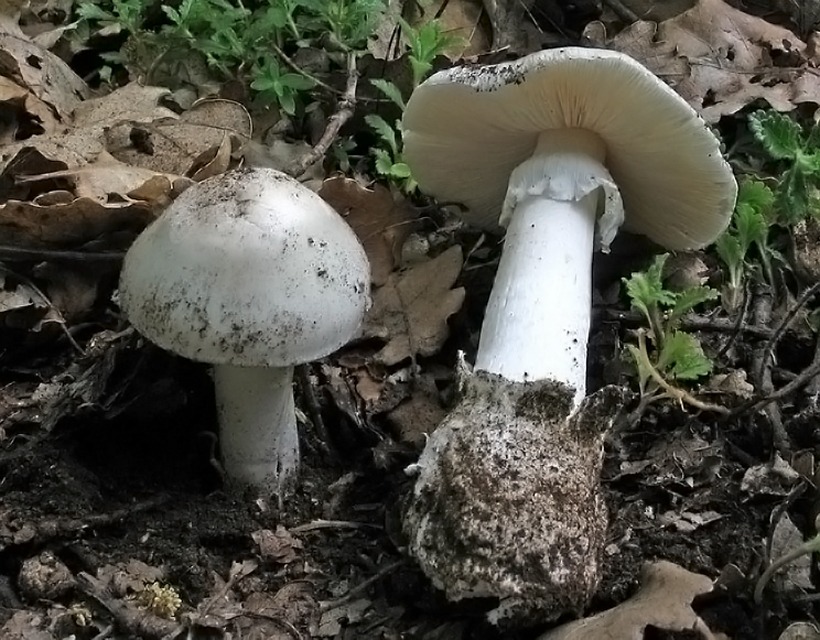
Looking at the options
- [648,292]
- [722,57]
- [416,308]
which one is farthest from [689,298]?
[722,57]

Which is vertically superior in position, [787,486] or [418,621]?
[787,486]

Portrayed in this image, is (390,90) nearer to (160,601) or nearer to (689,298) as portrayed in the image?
(689,298)

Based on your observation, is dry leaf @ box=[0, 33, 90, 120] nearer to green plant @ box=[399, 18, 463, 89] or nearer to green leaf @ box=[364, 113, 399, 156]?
green leaf @ box=[364, 113, 399, 156]

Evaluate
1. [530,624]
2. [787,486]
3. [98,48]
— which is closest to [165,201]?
[98,48]

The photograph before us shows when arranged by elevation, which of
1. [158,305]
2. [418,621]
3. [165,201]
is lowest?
[418,621]

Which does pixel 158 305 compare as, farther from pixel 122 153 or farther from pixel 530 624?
pixel 122 153

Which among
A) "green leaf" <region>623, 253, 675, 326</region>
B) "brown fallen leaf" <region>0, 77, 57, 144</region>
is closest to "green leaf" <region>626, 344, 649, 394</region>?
"green leaf" <region>623, 253, 675, 326</region>

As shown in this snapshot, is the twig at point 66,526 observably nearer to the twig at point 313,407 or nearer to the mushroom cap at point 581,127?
the twig at point 313,407
